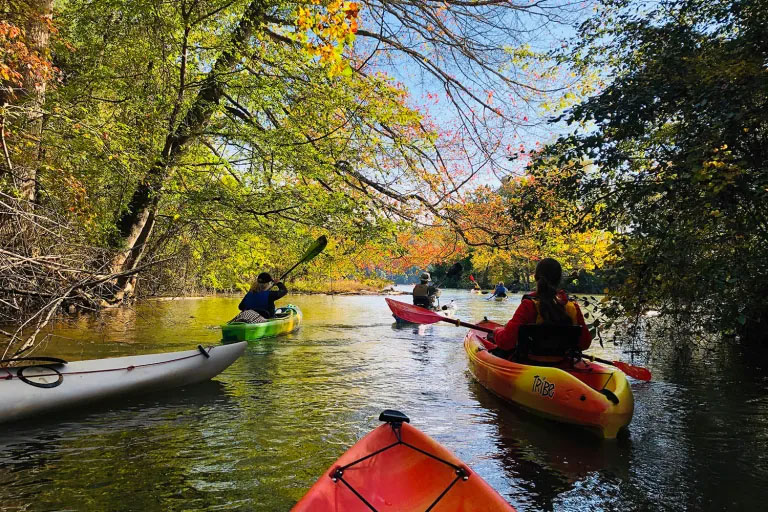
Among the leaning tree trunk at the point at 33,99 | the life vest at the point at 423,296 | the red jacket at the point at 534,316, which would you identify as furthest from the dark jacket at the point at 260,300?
the red jacket at the point at 534,316

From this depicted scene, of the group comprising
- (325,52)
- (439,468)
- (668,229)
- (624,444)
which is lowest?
(624,444)

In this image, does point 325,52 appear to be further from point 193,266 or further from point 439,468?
point 193,266

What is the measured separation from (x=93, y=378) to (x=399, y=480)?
3825 millimetres

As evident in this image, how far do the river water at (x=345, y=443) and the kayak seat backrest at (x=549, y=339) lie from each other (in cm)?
75

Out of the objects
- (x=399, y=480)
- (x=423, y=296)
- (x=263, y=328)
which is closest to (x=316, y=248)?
(x=263, y=328)

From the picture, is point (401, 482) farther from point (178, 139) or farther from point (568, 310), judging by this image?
point (178, 139)

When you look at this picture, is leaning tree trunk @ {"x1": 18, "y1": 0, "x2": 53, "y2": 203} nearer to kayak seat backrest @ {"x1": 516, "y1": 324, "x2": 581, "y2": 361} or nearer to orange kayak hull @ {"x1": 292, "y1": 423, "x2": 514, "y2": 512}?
orange kayak hull @ {"x1": 292, "y1": 423, "x2": 514, "y2": 512}

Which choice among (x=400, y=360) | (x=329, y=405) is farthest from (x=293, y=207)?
(x=329, y=405)

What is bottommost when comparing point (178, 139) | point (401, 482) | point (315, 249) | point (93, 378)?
point (401, 482)

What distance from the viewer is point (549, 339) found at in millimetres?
5102

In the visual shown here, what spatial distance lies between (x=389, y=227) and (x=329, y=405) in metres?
3.92

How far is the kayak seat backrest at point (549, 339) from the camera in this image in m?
5.02

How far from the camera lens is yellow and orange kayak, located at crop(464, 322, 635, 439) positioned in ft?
14.3

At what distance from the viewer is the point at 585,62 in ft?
24.1
